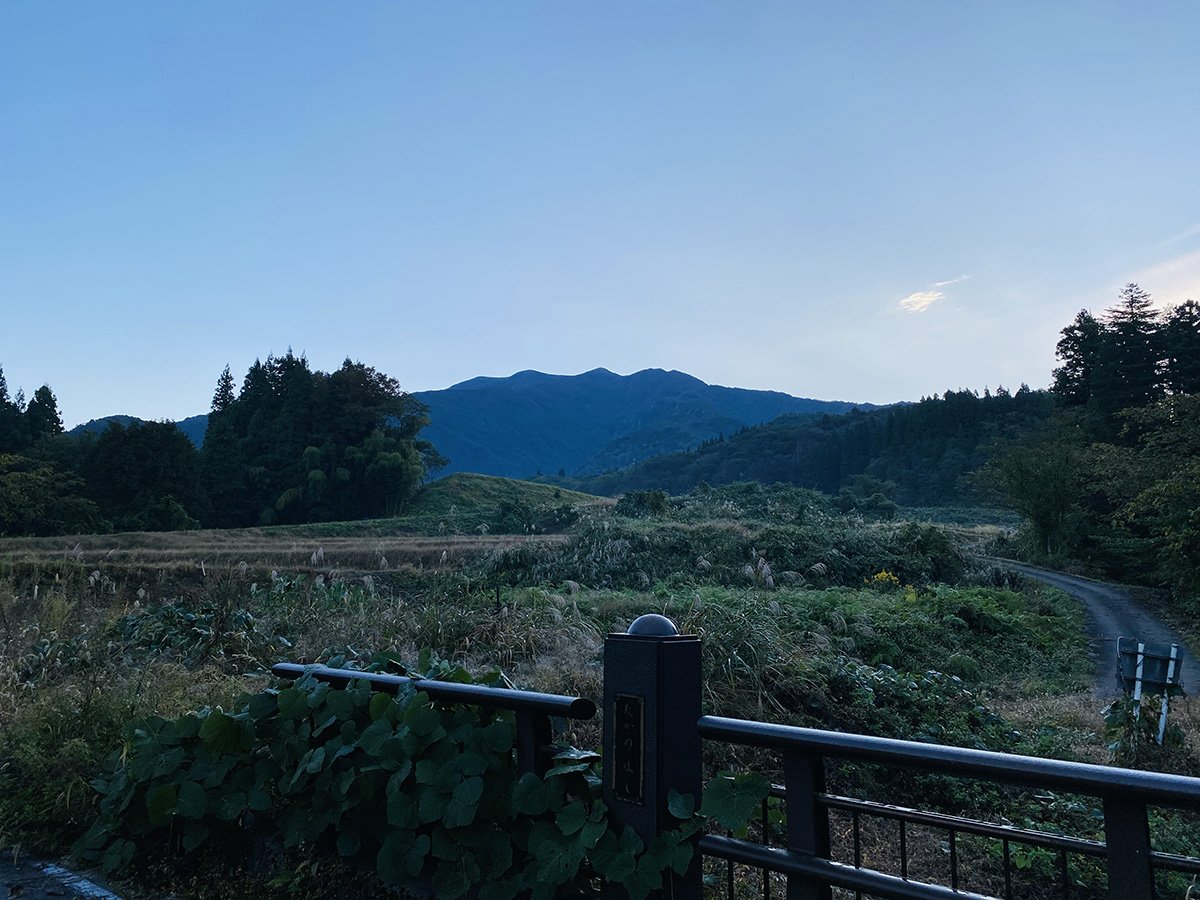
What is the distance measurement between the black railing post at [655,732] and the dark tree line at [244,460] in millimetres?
35037

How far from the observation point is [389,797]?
109 inches

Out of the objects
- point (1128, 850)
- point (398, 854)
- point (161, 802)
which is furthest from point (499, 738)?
point (1128, 850)

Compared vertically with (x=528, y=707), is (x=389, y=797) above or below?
below

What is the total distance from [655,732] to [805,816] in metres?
0.45

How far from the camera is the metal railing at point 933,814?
1.54 m

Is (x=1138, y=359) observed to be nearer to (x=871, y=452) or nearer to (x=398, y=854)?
(x=398, y=854)

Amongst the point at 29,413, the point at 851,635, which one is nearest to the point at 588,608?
the point at 851,635

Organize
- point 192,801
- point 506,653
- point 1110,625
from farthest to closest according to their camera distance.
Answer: point 1110,625 < point 506,653 < point 192,801

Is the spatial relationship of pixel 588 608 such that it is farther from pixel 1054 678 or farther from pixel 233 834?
pixel 1054 678

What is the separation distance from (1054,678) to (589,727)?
906cm

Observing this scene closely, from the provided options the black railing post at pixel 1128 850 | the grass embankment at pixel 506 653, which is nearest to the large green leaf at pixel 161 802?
the grass embankment at pixel 506 653

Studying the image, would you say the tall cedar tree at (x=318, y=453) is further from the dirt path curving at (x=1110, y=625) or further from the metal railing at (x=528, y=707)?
the metal railing at (x=528, y=707)

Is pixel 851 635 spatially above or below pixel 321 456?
below

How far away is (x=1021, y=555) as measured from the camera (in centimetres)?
3194
